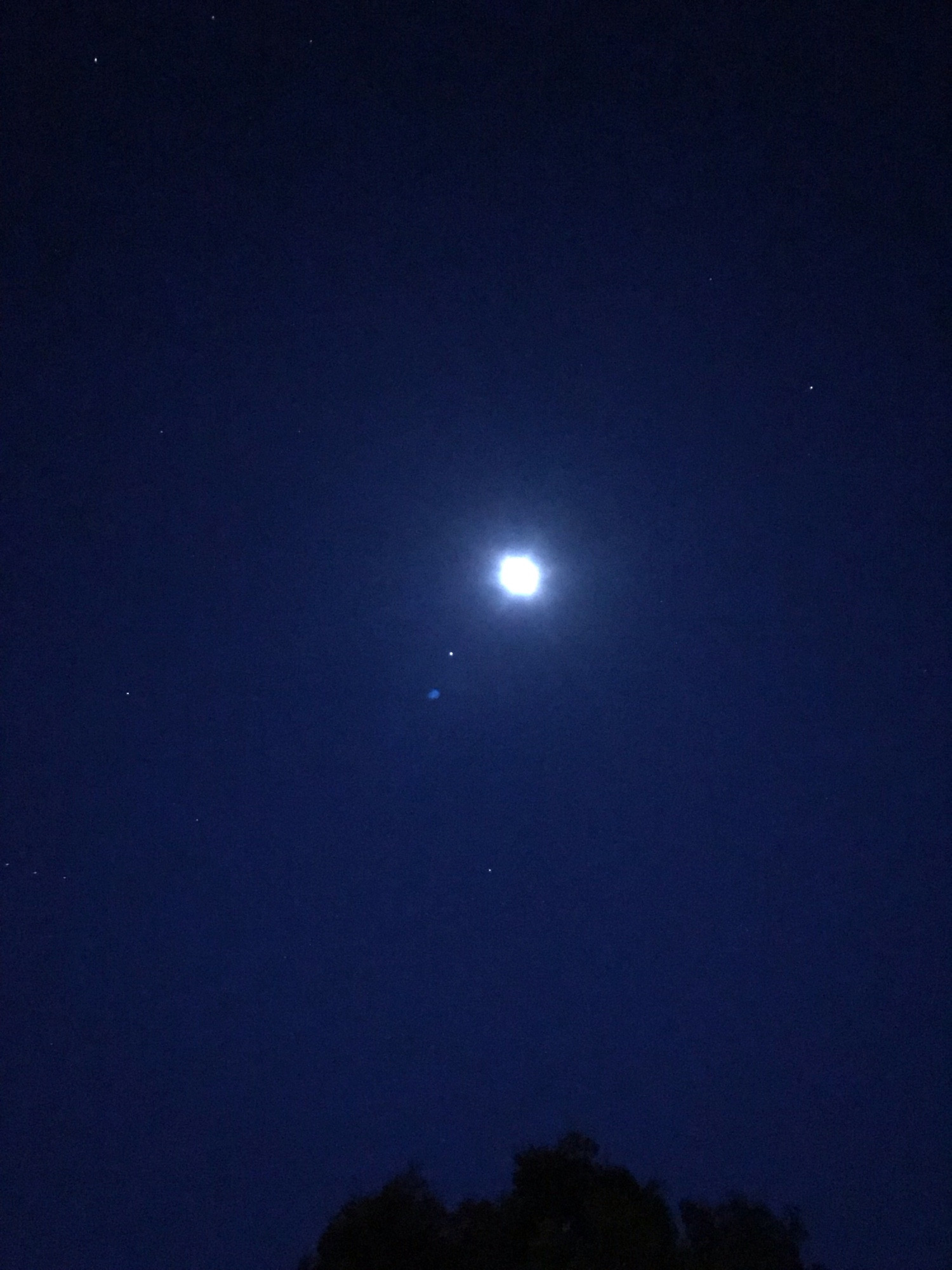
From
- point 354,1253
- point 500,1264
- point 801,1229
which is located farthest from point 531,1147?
point 801,1229

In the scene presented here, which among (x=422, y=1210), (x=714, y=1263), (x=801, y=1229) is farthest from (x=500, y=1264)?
(x=801, y=1229)

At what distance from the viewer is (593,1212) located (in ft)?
67.8

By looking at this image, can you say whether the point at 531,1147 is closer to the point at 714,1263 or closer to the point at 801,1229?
the point at 714,1263

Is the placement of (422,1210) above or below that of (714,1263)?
above

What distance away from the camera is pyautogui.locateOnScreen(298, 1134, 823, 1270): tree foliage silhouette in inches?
795

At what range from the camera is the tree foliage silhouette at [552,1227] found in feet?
66.2

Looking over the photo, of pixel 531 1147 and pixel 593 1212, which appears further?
pixel 531 1147

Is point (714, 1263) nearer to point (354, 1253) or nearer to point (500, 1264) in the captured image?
point (500, 1264)

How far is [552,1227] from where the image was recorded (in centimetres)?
2086

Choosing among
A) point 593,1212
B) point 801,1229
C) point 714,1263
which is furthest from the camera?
point 801,1229

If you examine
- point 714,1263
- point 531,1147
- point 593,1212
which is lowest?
point 714,1263

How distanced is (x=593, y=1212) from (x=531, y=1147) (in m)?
3.21

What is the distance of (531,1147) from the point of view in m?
23.6

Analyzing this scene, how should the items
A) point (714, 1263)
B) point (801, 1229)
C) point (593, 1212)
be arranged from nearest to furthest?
point (714, 1263) → point (593, 1212) → point (801, 1229)
